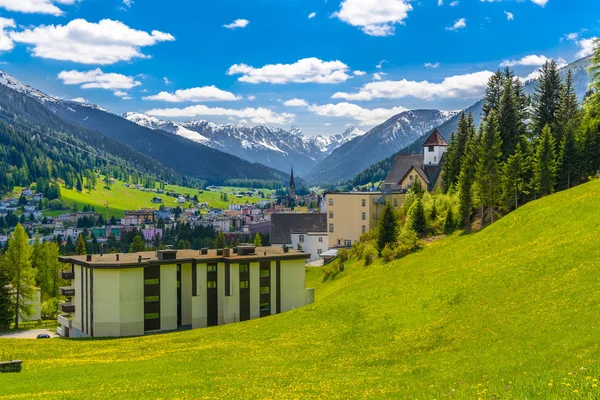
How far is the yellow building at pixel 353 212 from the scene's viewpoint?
10238 cm

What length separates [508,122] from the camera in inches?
3059

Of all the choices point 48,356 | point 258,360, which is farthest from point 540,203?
point 48,356

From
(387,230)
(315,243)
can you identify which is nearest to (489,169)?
(387,230)

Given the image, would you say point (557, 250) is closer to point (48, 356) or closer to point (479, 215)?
point (479, 215)

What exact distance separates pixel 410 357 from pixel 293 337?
1304 centimetres

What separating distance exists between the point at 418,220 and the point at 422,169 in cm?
Result: 3924

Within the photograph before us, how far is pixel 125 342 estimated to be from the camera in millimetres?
50719

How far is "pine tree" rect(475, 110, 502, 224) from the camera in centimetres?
6756

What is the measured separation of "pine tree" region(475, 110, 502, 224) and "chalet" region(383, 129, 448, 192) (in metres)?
32.6

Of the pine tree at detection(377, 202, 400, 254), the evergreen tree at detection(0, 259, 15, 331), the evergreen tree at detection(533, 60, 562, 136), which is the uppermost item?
the evergreen tree at detection(533, 60, 562, 136)

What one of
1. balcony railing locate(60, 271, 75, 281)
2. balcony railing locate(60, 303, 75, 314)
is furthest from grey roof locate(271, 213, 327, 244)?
balcony railing locate(60, 303, 75, 314)

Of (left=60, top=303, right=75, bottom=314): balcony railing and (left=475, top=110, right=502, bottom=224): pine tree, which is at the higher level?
(left=475, top=110, right=502, bottom=224): pine tree

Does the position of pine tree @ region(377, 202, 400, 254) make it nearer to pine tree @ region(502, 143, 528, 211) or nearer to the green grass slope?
pine tree @ region(502, 143, 528, 211)

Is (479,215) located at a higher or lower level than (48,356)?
higher
